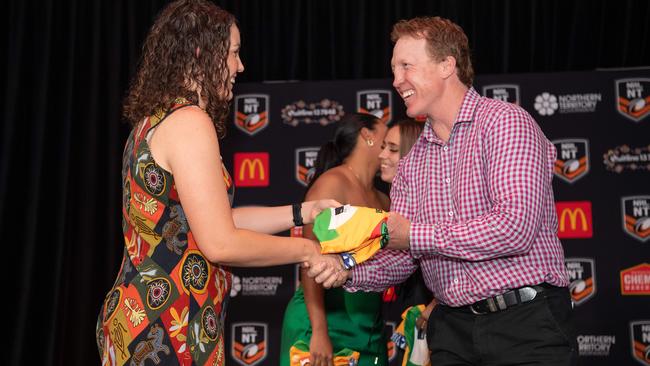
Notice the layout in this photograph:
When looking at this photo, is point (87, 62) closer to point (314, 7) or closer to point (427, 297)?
point (314, 7)

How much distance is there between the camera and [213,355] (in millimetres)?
1894

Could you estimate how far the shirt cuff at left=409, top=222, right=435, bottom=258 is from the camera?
6.94ft

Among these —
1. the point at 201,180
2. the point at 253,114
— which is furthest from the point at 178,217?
the point at 253,114

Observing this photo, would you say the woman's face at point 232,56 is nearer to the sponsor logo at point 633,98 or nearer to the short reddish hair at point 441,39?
the short reddish hair at point 441,39

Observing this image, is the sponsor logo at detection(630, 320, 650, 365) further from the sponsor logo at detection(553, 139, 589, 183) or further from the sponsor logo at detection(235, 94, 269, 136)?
the sponsor logo at detection(235, 94, 269, 136)

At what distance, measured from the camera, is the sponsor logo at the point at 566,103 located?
4.61 m

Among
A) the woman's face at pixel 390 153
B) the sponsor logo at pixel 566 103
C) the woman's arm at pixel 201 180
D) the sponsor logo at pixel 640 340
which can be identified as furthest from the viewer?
the sponsor logo at pixel 566 103

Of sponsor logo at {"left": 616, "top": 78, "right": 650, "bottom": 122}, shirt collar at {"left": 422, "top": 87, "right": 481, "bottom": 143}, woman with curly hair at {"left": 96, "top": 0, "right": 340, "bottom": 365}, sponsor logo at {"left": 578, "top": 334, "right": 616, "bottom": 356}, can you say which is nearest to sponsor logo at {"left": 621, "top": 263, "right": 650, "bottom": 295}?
sponsor logo at {"left": 578, "top": 334, "right": 616, "bottom": 356}

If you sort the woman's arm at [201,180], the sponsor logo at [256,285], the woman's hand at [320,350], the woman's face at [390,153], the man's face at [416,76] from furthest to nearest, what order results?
the sponsor logo at [256,285] < the woman's face at [390,153] < the woman's hand at [320,350] < the man's face at [416,76] < the woman's arm at [201,180]

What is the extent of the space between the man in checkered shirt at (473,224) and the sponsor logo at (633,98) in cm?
247

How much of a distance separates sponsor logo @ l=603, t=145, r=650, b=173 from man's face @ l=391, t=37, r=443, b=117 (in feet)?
8.18

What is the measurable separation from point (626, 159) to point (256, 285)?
2.48m

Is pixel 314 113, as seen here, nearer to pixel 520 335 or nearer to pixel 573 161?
pixel 573 161

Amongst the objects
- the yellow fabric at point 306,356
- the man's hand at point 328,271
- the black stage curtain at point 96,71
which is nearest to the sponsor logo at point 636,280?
the black stage curtain at point 96,71
